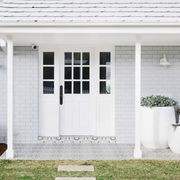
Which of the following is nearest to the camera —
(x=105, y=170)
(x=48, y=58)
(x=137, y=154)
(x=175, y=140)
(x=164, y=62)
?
(x=105, y=170)

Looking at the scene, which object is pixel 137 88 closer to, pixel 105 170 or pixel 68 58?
pixel 105 170

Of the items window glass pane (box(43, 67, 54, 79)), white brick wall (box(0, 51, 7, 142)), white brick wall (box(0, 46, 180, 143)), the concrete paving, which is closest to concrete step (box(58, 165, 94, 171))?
the concrete paving

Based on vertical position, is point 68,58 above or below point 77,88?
above

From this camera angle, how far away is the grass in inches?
313

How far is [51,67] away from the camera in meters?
11.6

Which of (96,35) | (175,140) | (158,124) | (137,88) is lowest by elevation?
(175,140)

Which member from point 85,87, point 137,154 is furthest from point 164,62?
point 137,154

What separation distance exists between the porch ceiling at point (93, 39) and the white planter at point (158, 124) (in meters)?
1.59

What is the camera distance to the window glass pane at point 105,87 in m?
11.6

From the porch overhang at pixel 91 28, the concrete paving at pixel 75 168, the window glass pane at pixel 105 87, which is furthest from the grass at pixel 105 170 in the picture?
the window glass pane at pixel 105 87

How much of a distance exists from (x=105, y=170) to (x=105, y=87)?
3613 mm

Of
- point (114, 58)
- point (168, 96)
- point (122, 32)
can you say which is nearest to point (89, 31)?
point (122, 32)

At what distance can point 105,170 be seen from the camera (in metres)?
8.38

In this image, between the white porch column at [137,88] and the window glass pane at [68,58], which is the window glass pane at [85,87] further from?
the white porch column at [137,88]
